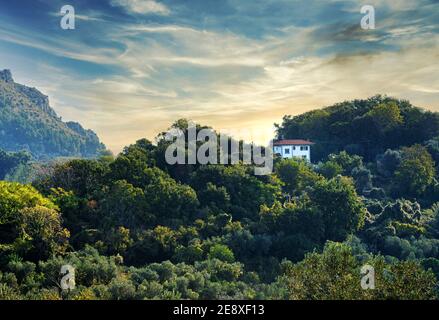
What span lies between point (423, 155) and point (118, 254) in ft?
119

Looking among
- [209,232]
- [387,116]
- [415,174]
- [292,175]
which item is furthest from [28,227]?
[387,116]

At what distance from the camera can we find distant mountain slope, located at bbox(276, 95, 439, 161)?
2394 inches

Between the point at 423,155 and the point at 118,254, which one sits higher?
the point at 423,155

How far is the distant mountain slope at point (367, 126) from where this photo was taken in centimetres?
6081

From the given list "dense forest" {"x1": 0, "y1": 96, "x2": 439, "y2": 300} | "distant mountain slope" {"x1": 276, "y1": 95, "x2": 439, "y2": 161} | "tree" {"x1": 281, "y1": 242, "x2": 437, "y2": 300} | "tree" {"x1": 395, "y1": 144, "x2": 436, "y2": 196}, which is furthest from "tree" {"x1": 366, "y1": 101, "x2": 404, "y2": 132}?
"tree" {"x1": 281, "y1": 242, "x2": 437, "y2": 300}

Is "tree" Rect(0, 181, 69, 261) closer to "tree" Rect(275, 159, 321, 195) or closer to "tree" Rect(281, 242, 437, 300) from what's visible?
"tree" Rect(281, 242, 437, 300)

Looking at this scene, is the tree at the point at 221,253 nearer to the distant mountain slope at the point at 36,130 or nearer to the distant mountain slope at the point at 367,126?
the distant mountain slope at the point at 367,126

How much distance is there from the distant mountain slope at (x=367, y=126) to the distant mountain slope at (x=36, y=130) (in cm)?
10366

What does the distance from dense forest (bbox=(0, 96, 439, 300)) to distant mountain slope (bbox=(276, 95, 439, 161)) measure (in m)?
11.6

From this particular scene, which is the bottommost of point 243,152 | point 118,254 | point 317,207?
point 118,254

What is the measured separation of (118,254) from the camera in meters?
27.6
